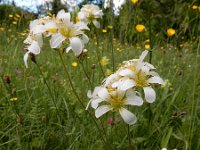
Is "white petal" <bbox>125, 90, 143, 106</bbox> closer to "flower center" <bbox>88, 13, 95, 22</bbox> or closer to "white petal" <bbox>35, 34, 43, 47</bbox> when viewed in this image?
"white petal" <bbox>35, 34, 43, 47</bbox>

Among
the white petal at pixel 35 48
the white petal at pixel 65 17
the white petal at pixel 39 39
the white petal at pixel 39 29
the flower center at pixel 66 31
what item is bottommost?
the white petal at pixel 35 48

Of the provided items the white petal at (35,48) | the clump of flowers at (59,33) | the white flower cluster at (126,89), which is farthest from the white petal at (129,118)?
the white petal at (35,48)

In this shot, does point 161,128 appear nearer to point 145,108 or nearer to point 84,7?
point 145,108

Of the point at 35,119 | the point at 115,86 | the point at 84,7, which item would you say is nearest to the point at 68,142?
the point at 35,119

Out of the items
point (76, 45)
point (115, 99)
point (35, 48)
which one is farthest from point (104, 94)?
point (35, 48)

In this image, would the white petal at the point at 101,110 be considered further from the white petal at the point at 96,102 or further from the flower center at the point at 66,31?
the flower center at the point at 66,31

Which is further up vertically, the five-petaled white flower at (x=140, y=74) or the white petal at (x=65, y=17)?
the white petal at (x=65, y=17)

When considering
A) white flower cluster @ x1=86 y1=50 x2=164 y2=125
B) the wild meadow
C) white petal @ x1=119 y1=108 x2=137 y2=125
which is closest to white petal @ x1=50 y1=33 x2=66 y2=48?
the wild meadow

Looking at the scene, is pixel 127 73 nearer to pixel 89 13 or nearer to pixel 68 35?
pixel 68 35

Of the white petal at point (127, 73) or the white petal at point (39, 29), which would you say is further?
the white petal at point (39, 29)
